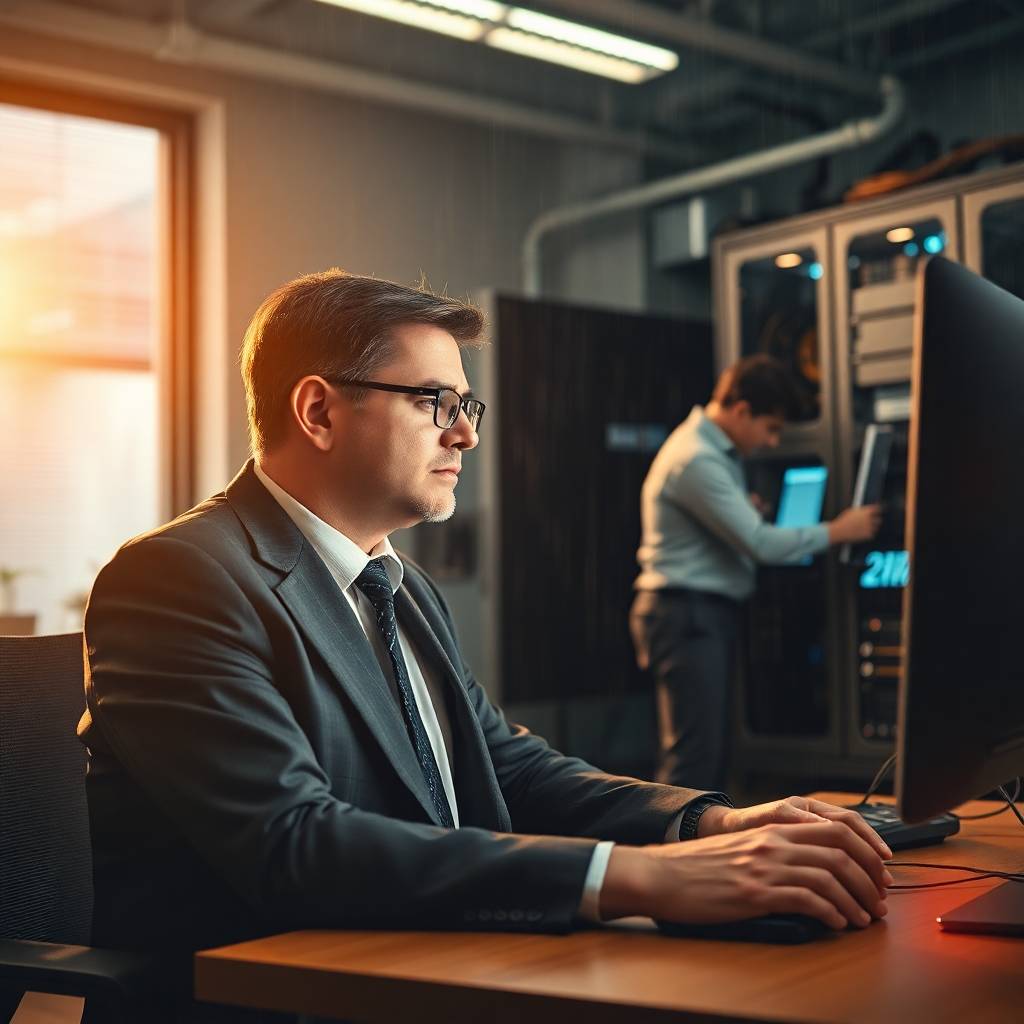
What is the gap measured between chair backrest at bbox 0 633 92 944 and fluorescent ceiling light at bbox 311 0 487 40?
10.7ft

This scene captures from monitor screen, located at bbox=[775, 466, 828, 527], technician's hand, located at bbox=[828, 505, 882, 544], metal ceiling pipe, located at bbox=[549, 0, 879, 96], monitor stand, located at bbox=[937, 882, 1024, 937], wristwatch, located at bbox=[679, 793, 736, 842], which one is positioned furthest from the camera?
monitor screen, located at bbox=[775, 466, 828, 527]

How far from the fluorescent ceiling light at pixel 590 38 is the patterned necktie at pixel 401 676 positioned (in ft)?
11.2

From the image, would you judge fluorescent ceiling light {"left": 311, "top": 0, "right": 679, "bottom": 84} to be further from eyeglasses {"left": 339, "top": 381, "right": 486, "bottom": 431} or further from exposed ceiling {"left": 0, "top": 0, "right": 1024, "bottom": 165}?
eyeglasses {"left": 339, "top": 381, "right": 486, "bottom": 431}

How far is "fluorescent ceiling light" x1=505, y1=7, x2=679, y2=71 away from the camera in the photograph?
14.5 ft

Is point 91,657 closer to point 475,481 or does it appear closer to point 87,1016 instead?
point 87,1016

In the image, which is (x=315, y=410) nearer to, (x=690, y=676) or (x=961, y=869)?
(x=961, y=869)

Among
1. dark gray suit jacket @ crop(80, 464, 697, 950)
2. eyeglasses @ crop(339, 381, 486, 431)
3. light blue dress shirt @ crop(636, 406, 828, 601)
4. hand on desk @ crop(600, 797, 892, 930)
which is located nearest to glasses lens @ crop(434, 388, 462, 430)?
eyeglasses @ crop(339, 381, 486, 431)

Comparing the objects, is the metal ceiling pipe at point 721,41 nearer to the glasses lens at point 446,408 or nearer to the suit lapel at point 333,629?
the glasses lens at point 446,408

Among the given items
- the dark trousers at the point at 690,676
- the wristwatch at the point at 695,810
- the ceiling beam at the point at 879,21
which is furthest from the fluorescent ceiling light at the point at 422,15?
the wristwatch at the point at 695,810

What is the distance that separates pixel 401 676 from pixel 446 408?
1.03 ft

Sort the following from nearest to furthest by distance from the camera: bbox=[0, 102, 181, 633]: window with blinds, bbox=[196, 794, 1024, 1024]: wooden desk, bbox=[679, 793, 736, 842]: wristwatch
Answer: bbox=[196, 794, 1024, 1024]: wooden desk, bbox=[679, 793, 736, 842]: wristwatch, bbox=[0, 102, 181, 633]: window with blinds

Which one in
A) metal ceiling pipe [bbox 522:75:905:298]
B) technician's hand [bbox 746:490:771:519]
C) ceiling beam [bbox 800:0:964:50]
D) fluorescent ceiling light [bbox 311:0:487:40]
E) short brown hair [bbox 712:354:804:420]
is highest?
ceiling beam [bbox 800:0:964:50]

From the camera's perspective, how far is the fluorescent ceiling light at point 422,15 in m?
4.19

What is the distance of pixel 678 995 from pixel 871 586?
Answer: 3724mm
